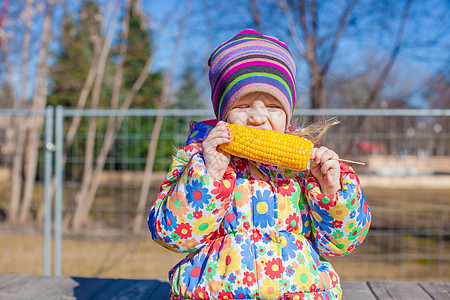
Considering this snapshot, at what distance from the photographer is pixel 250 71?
1.33 meters

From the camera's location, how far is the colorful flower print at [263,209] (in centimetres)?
130

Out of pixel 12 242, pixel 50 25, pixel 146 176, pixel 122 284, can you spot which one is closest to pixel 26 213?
pixel 12 242

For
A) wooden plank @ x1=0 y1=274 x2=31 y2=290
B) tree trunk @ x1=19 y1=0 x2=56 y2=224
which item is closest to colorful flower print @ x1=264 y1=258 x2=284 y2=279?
wooden plank @ x1=0 y1=274 x2=31 y2=290

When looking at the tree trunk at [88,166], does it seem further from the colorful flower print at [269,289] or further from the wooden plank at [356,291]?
the colorful flower print at [269,289]

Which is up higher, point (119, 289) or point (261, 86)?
point (261, 86)

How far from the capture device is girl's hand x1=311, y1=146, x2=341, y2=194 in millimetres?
1243

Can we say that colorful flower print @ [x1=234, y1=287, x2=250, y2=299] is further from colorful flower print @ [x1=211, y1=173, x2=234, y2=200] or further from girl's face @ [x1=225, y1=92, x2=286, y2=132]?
girl's face @ [x1=225, y1=92, x2=286, y2=132]

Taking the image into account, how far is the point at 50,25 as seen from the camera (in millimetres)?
5848

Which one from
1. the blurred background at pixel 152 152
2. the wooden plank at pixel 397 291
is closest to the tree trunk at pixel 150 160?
the blurred background at pixel 152 152

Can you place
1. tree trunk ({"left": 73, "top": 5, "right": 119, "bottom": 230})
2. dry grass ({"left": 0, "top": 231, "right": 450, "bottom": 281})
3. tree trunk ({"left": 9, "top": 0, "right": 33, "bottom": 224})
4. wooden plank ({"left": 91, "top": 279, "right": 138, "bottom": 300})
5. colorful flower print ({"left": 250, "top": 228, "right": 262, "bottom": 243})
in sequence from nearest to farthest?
colorful flower print ({"left": 250, "top": 228, "right": 262, "bottom": 243})
wooden plank ({"left": 91, "top": 279, "right": 138, "bottom": 300})
dry grass ({"left": 0, "top": 231, "right": 450, "bottom": 281})
tree trunk ({"left": 73, "top": 5, "right": 119, "bottom": 230})
tree trunk ({"left": 9, "top": 0, "right": 33, "bottom": 224})

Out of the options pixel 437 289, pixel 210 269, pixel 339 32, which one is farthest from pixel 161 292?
pixel 339 32

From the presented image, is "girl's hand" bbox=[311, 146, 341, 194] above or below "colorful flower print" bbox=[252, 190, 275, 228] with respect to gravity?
above

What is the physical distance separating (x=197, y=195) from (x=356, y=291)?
141 centimetres

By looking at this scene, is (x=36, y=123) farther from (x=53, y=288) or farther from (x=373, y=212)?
(x=373, y=212)
